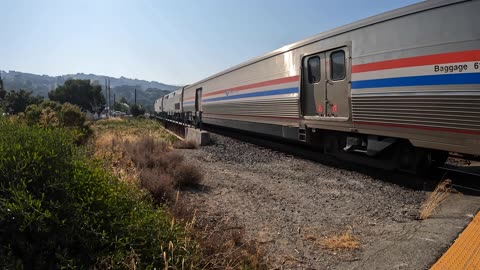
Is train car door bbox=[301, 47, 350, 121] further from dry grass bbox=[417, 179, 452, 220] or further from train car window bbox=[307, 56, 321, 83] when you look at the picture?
dry grass bbox=[417, 179, 452, 220]

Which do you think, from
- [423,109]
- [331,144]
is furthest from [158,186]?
[331,144]

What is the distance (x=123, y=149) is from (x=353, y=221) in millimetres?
6690

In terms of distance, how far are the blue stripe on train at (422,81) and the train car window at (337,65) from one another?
29.5 inches

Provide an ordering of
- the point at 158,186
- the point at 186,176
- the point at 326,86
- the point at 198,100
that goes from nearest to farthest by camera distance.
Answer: the point at 158,186 → the point at 186,176 → the point at 326,86 → the point at 198,100

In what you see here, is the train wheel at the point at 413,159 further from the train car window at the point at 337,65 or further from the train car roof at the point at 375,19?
the train car roof at the point at 375,19

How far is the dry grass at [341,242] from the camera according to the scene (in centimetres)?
451

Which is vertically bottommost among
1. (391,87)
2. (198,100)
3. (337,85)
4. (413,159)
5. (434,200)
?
(434,200)

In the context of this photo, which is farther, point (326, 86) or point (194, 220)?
point (326, 86)

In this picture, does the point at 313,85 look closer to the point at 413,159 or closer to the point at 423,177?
the point at 413,159

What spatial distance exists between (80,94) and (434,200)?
10335 cm

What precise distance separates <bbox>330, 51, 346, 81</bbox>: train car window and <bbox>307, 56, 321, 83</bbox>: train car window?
62 centimetres

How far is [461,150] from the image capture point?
6.46 m

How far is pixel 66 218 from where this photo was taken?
3.25 metres

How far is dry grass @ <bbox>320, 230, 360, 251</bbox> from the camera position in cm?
451
